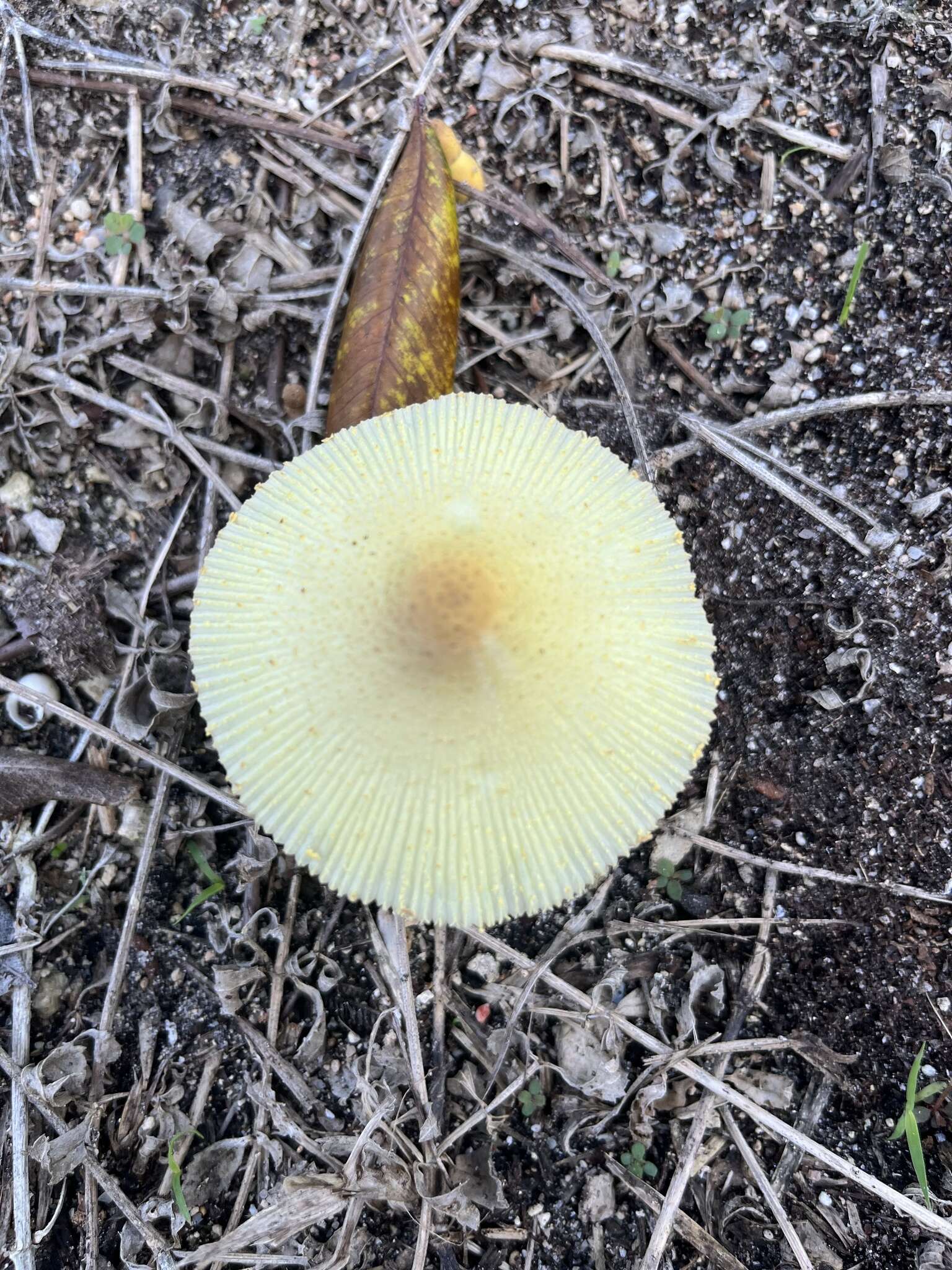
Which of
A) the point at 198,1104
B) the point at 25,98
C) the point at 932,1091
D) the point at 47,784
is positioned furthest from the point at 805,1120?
the point at 25,98

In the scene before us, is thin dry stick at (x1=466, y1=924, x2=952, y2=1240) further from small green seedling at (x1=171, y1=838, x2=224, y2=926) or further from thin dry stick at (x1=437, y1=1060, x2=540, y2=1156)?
small green seedling at (x1=171, y1=838, x2=224, y2=926)

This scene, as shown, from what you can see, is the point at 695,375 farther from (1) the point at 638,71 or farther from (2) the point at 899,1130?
(2) the point at 899,1130

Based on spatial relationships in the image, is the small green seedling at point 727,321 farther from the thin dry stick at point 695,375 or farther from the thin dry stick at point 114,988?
the thin dry stick at point 114,988

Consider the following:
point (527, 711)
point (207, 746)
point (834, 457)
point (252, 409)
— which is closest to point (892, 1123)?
point (527, 711)

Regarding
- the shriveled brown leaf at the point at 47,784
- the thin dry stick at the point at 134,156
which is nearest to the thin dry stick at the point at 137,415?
the thin dry stick at the point at 134,156

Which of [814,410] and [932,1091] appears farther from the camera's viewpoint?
[814,410]

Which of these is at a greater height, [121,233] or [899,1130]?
[121,233]

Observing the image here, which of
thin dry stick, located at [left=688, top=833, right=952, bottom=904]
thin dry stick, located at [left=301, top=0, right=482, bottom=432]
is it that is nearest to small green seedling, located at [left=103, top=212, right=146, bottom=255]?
thin dry stick, located at [left=301, top=0, right=482, bottom=432]
